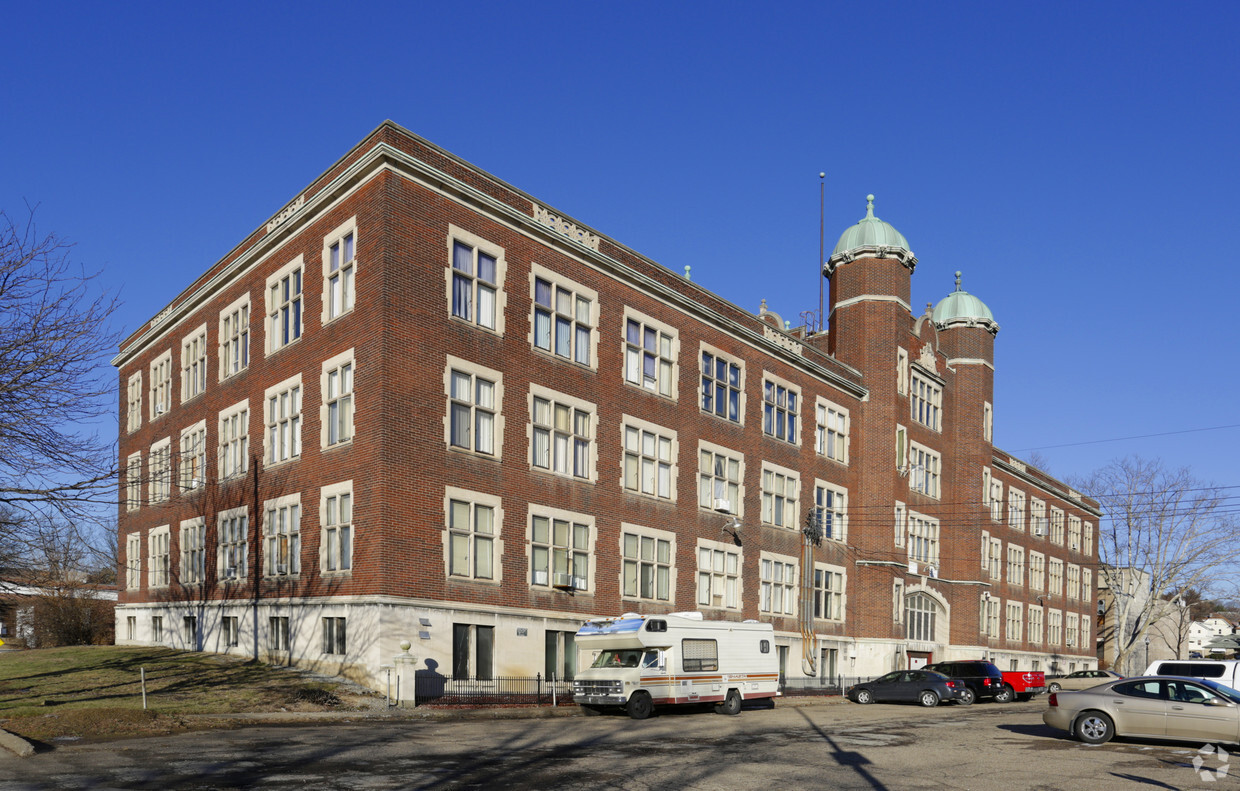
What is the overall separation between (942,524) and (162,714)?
4811 cm

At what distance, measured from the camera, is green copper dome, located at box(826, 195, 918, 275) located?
55.7 m

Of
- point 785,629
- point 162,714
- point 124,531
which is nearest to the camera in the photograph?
point 162,714

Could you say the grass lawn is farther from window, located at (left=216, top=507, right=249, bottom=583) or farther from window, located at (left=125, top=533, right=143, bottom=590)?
window, located at (left=125, top=533, right=143, bottom=590)

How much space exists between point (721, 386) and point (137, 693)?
86.1 feet

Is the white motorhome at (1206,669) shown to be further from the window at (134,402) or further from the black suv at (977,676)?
the window at (134,402)

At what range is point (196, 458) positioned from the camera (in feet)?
139

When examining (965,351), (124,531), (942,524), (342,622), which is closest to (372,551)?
(342,622)

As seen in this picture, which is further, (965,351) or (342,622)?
(965,351)

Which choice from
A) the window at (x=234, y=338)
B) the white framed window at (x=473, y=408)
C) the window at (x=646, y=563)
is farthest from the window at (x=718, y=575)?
the window at (x=234, y=338)

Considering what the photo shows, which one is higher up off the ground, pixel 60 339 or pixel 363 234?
pixel 363 234

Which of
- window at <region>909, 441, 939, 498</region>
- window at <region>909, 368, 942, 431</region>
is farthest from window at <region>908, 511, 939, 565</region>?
window at <region>909, 368, 942, 431</region>

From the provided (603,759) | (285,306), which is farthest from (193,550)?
(603,759)

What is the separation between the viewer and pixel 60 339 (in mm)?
21531

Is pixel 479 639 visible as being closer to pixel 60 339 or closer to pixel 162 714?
pixel 162 714
